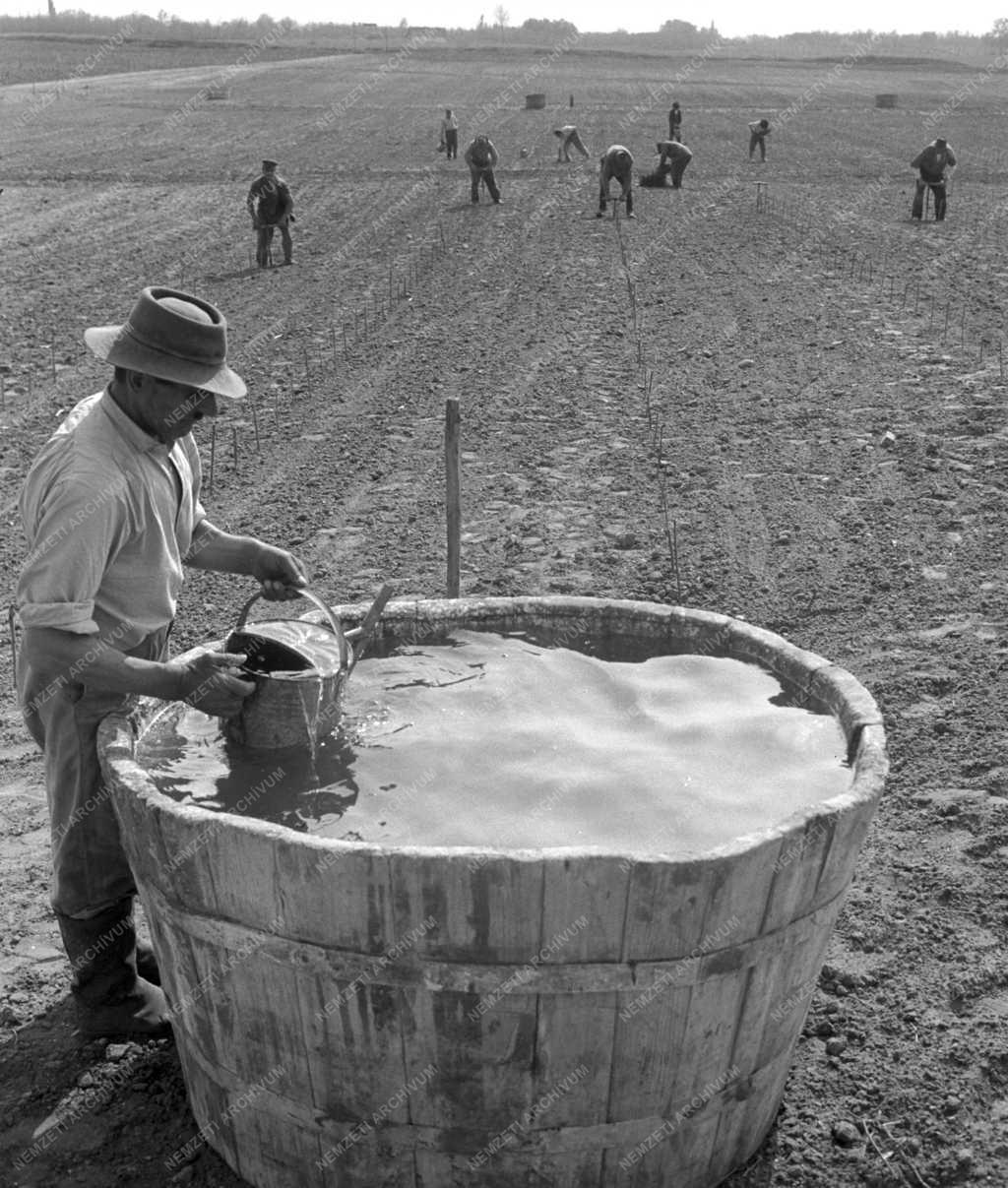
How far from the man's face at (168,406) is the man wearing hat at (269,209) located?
39.5 feet

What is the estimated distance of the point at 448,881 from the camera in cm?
259

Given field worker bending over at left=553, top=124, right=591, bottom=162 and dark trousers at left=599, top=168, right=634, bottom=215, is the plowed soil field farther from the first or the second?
field worker bending over at left=553, top=124, right=591, bottom=162

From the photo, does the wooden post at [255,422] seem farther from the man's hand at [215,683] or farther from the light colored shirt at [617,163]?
the light colored shirt at [617,163]

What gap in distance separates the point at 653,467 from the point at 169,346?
5.07m

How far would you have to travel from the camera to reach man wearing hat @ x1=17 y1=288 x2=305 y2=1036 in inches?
122

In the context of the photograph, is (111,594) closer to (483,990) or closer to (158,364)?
(158,364)

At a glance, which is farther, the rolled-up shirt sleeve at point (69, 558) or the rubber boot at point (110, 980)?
the rubber boot at point (110, 980)

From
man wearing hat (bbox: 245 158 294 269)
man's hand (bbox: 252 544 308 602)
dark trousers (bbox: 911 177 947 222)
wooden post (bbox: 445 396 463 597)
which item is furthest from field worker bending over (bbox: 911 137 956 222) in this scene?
man's hand (bbox: 252 544 308 602)

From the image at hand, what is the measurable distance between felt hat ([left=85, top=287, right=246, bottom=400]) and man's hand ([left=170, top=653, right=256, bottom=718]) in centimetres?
63

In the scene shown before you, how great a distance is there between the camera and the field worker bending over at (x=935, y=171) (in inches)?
722

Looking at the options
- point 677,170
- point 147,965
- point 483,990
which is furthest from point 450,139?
point 483,990

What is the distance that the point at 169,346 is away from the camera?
319cm

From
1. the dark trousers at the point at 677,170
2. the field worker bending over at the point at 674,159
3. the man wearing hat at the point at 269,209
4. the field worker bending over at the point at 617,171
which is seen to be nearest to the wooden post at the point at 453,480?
the man wearing hat at the point at 269,209

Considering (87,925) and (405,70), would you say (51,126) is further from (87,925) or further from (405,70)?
(87,925)
